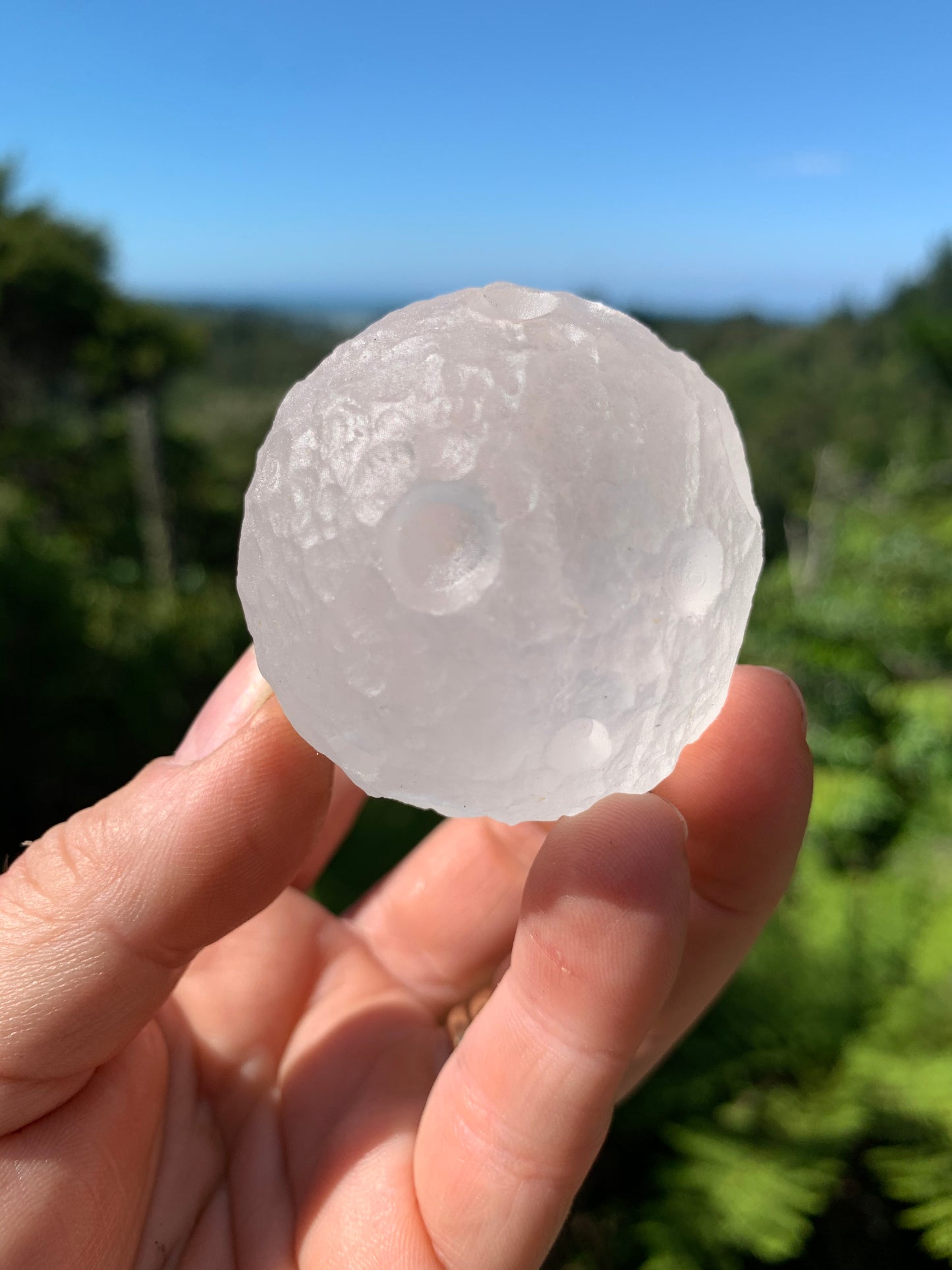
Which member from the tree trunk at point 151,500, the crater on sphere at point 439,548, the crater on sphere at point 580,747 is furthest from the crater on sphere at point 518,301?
the tree trunk at point 151,500

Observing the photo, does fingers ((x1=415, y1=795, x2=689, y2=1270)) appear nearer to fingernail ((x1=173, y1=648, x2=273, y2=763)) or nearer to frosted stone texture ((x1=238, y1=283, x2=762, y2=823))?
frosted stone texture ((x1=238, y1=283, x2=762, y2=823))

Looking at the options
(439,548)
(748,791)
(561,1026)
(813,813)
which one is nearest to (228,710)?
(439,548)

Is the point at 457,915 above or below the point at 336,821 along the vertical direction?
below

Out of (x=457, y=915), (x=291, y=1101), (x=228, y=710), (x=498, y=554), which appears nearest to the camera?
(x=498, y=554)

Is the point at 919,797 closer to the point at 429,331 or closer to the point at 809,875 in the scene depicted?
the point at 809,875

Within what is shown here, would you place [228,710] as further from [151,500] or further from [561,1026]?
[151,500]

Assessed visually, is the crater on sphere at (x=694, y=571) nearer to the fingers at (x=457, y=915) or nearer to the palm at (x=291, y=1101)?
the fingers at (x=457, y=915)
